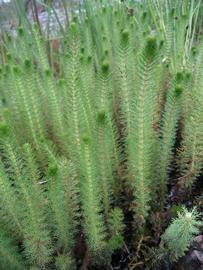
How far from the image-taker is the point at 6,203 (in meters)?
0.91

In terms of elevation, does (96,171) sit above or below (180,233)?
above

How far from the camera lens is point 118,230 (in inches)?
38.7

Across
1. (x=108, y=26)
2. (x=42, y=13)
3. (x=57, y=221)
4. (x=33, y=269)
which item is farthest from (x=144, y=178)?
(x=42, y=13)

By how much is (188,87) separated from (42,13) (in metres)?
3.84

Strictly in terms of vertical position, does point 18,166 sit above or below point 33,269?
above

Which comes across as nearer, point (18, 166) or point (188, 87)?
point (18, 166)

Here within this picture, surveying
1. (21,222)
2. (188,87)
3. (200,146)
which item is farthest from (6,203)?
(188,87)

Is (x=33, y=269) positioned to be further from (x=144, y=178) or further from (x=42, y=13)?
(x=42, y=13)

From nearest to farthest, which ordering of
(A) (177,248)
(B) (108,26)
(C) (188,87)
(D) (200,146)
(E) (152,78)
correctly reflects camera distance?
1. (E) (152,78)
2. (A) (177,248)
3. (D) (200,146)
4. (C) (188,87)
5. (B) (108,26)

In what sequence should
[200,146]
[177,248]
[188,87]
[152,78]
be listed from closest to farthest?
[152,78] → [177,248] → [200,146] → [188,87]

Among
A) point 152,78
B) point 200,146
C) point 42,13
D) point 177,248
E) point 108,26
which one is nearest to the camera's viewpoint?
point 152,78

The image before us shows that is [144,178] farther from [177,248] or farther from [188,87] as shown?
[188,87]

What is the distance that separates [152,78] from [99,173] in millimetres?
308

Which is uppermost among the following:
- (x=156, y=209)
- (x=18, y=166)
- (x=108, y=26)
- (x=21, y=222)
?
(x=108, y=26)
